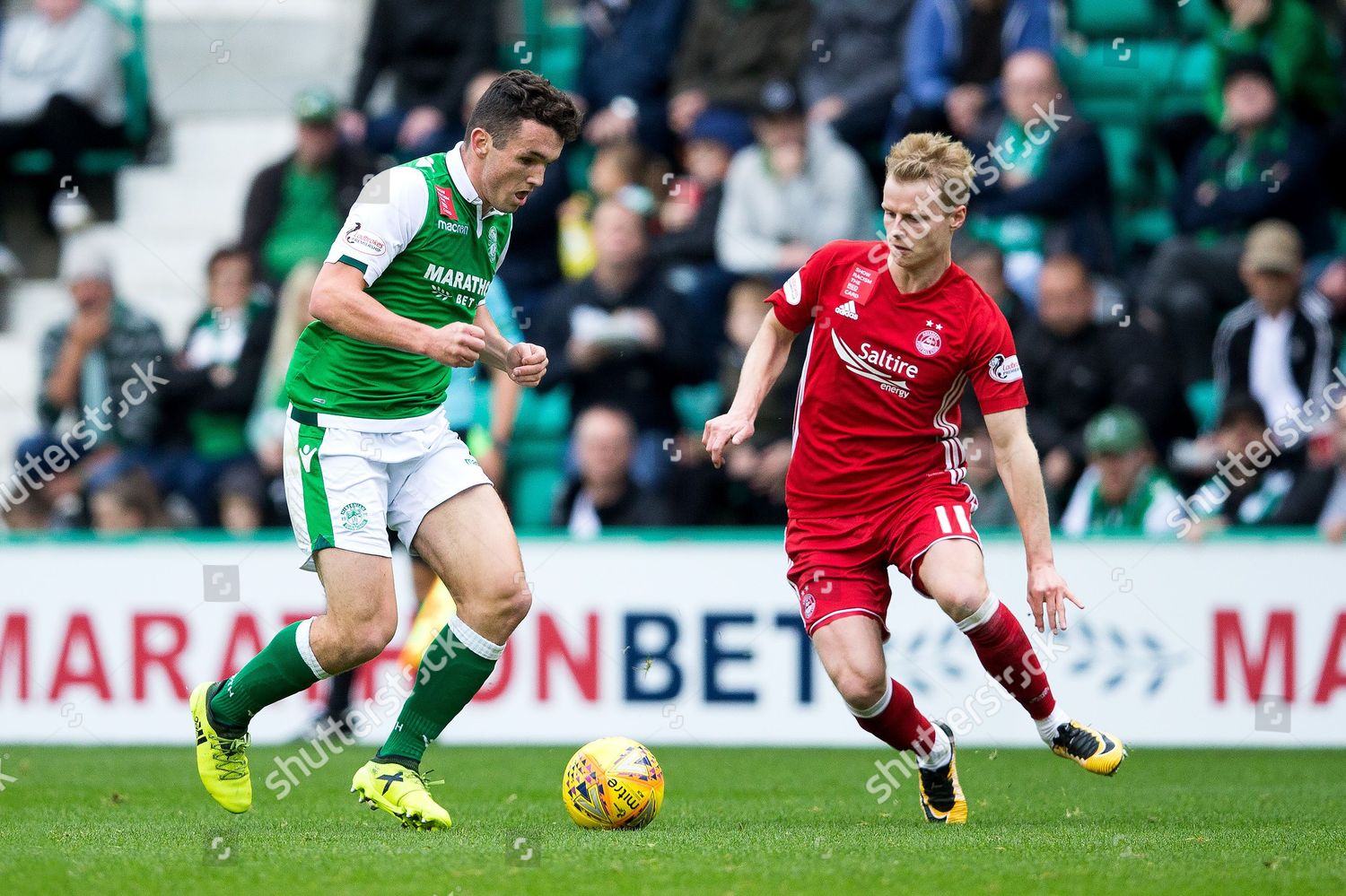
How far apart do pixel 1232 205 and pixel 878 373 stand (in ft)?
20.3

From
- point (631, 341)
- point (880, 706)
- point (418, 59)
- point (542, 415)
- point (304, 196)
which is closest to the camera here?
point (880, 706)

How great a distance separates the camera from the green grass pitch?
4.72 meters

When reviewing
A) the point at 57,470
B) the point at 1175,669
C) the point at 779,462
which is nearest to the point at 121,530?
the point at 57,470

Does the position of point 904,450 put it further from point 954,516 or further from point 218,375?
point 218,375

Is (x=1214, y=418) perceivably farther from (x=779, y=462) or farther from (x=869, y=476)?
(x=869, y=476)

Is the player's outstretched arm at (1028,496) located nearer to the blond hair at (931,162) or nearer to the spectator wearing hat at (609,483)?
the blond hair at (931,162)

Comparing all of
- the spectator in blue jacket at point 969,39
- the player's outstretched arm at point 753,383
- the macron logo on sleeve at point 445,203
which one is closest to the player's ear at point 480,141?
the macron logo on sleeve at point 445,203

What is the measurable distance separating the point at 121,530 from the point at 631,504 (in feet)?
11.5

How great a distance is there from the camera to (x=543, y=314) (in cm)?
1167

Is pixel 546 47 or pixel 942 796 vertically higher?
pixel 546 47

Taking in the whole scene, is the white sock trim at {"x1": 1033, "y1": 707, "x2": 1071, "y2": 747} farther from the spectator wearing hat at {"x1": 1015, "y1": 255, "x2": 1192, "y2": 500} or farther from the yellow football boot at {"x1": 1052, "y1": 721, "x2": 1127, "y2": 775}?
the spectator wearing hat at {"x1": 1015, "y1": 255, "x2": 1192, "y2": 500}

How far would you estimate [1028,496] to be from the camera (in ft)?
19.6

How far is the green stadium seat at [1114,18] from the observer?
1295cm

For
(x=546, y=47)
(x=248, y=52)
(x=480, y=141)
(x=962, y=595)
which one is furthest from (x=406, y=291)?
(x=248, y=52)
